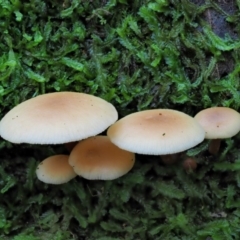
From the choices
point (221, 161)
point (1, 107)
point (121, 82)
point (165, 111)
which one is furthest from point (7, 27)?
point (221, 161)

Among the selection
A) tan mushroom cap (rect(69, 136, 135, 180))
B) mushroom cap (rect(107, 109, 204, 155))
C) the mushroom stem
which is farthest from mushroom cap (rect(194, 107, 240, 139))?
tan mushroom cap (rect(69, 136, 135, 180))

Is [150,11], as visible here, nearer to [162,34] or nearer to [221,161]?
[162,34]

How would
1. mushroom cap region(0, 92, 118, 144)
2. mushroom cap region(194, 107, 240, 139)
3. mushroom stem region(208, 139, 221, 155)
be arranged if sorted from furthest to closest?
1. mushroom stem region(208, 139, 221, 155)
2. mushroom cap region(194, 107, 240, 139)
3. mushroom cap region(0, 92, 118, 144)

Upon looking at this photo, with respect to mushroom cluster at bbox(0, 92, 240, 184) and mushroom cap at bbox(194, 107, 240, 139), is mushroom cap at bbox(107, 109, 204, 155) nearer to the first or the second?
mushroom cluster at bbox(0, 92, 240, 184)

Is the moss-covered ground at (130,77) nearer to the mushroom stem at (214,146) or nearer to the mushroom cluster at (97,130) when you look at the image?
the mushroom stem at (214,146)

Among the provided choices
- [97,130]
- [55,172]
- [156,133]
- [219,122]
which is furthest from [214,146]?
[55,172]

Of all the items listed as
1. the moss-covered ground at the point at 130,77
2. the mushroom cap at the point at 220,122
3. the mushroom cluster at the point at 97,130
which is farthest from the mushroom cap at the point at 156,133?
the moss-covered ground at the point at 130,77

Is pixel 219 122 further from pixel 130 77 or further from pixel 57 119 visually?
pixel 57 119
